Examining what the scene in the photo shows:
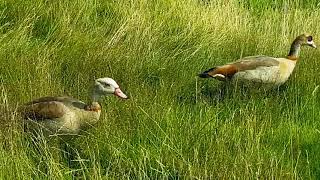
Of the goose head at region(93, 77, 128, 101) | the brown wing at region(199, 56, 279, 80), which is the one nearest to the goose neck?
the brown wing at region(199, 56, 279, 80)

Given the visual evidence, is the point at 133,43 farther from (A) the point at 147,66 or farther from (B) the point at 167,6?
(B) the point at 167,6

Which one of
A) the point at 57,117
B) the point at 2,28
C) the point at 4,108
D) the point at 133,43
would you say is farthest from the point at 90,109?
the point at 2,28

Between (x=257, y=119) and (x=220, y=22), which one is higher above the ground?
(x=220, y=22)

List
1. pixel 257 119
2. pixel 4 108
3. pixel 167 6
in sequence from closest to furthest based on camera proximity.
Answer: pixel 4 108 < pixel 257 119 < pixel 167 6

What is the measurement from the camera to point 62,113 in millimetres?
4844

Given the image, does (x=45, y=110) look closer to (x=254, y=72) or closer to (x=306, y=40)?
(x=254, y=72)

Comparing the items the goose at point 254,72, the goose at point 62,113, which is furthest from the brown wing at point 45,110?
the goose at point 254,72

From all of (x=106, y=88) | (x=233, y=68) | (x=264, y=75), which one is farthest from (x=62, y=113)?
(x=264, y=75)

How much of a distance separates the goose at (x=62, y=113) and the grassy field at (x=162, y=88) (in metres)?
0.09

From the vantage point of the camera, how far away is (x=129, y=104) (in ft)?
17.7

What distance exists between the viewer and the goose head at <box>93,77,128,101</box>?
5.01 meters

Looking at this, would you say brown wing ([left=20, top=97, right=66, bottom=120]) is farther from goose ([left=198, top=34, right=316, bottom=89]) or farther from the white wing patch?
the white wing patch

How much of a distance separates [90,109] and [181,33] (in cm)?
272

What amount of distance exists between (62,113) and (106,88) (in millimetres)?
384
